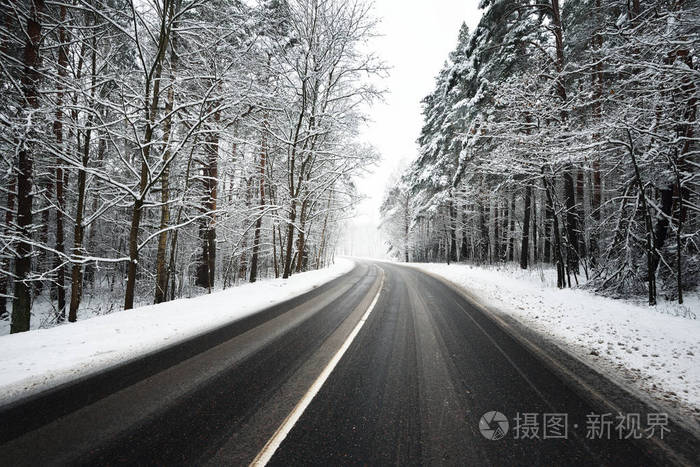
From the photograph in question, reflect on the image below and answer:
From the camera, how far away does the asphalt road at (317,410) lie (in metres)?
2.20

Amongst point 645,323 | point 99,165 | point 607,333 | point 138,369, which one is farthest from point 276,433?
point 99,165

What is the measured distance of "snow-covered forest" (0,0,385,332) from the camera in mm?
6086

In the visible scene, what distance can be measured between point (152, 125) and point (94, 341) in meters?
5.06

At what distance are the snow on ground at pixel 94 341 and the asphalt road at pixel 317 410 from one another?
42cm

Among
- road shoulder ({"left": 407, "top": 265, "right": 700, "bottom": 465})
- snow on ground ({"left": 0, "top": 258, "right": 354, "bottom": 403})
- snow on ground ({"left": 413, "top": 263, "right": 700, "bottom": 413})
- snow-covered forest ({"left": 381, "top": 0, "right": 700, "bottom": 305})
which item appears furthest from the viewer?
snow-covered forest ({"left": 381, "top": 0, "right": 700, "bottom": 305})

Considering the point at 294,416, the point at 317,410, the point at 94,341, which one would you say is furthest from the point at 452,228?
the point at 94,341

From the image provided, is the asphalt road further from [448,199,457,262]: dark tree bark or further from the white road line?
[448,199,457,262]: dark tree bark

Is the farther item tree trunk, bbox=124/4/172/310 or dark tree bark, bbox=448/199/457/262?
dark tree bark, bbox=448/199/457/262

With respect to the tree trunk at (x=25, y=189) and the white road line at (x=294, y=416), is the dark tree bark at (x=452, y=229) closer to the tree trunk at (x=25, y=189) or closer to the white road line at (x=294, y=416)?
the white road line at (x=294, y=416)

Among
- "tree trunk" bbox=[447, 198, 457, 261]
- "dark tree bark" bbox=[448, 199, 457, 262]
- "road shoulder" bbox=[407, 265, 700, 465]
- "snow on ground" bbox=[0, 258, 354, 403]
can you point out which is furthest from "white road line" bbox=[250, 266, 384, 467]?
"dark tree bark" bbox=[448, 199, 457, 262]

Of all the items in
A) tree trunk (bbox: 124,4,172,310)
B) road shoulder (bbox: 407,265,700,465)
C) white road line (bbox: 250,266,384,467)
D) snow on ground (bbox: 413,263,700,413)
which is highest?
tree trunk (bbox: 124,4,172,310)

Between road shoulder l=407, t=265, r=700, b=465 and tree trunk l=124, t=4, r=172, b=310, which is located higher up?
tree trunk l=124, t=4, r=172, b=310

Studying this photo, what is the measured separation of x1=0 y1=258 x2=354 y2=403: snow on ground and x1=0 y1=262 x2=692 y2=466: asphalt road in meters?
0.42

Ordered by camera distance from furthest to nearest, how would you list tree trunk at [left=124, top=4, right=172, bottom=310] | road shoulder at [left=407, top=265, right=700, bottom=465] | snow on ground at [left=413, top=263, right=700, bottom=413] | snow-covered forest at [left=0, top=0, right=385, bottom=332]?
tree trunk at [left=124, top=4, right=172, bottom=310] < snow-covered forest at [left=0, top=0, right=385, bottom=332] < snow on ground at [left=413, top=263, right=700, bottom=413] < road shoulder at [left=407, top=265, right=700, bottom=465]
